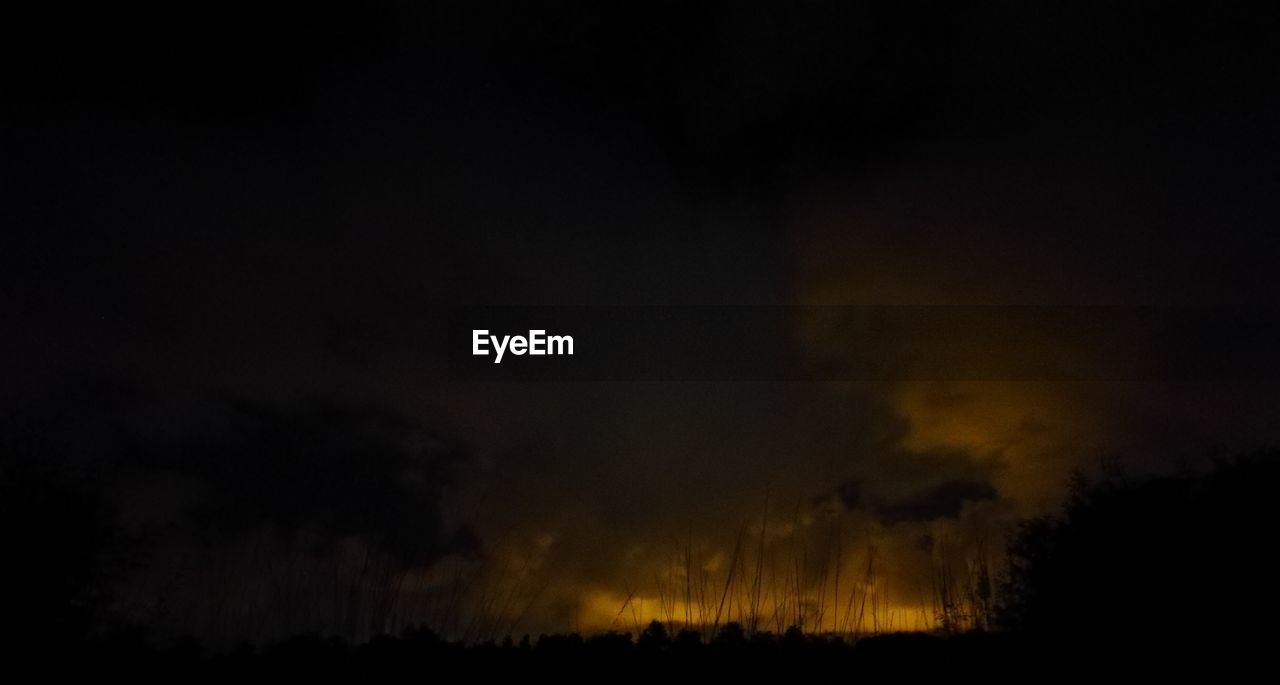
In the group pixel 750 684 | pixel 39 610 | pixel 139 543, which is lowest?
pixel 750 684

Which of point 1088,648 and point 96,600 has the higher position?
point 96,600

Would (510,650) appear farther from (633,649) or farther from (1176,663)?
(1176,663)

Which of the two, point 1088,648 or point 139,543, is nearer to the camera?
point 1088,648

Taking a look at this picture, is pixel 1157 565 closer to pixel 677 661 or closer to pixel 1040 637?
pixel 1040 637

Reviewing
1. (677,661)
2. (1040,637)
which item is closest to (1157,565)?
(1040,637)

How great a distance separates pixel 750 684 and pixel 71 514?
896cm

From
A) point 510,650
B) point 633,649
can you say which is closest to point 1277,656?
point 633,649

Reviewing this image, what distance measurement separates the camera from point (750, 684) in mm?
7824

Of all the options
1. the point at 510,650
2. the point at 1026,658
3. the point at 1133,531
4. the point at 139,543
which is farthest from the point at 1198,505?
the point at 139,543

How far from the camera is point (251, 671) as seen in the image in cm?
776

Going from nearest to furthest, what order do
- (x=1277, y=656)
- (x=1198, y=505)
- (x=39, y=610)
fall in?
(x=1277, y=656) → (x=1198, y=505) → (x=39, y=610)

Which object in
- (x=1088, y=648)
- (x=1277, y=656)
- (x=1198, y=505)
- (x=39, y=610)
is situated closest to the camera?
(x=1277, y=656)

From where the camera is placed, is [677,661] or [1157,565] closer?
[677,661]

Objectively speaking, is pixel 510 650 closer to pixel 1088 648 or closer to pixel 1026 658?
pixel 1026 658
